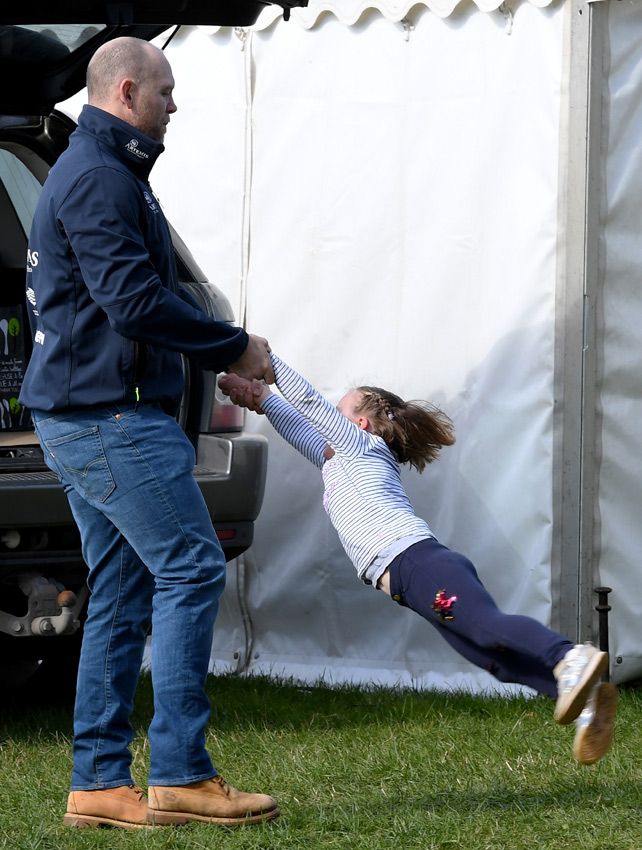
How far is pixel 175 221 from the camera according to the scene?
636 centimetres

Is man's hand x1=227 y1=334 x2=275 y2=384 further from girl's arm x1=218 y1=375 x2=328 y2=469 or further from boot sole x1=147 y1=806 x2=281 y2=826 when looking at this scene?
boot sole x1=147 y1=806 x2=281 y2=826

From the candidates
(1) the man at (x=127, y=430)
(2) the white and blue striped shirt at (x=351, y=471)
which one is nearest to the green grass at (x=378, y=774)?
(1) the man at (x=127, y=430)

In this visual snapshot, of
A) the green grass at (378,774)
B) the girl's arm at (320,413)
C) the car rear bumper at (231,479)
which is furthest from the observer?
the car rear bumper at (231,479)

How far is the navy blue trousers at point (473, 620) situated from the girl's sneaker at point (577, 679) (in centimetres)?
6

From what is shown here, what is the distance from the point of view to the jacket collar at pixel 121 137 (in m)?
3.55

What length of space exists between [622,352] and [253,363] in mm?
2260

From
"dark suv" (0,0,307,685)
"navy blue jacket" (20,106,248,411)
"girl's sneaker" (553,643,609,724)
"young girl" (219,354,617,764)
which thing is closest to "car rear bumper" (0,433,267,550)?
"dark suv" (0,0,307,685)

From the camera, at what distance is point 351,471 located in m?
4.10

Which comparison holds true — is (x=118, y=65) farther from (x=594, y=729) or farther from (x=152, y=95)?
(x=594, y=729)

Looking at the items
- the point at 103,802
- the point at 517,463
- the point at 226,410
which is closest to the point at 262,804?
the point at 103,802

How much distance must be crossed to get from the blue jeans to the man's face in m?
0.70

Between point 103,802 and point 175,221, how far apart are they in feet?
10.7

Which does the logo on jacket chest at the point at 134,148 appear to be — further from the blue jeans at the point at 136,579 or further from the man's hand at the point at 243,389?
the man's hand at the point at 243,389

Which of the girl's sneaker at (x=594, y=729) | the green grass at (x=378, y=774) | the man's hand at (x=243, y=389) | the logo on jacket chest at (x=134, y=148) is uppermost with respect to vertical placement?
the logo on jacket chest at (x=134, y=148)
